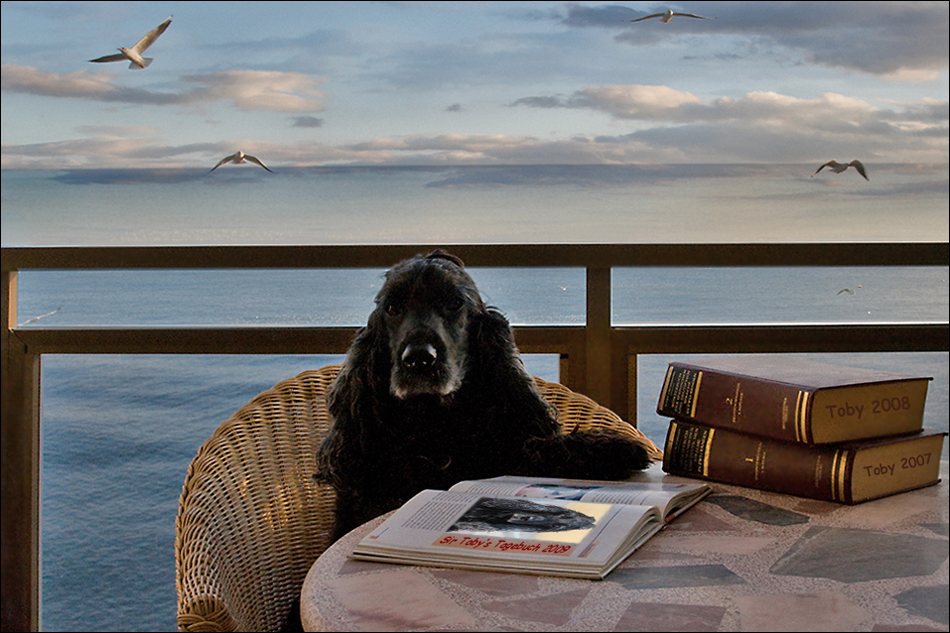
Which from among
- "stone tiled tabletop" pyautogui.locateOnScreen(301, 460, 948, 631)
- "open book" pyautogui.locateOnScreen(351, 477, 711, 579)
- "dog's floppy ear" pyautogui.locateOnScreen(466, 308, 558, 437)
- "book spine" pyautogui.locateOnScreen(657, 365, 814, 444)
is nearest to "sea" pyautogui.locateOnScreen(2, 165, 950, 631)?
"dog's floppy ear" pyautogui.locateOnScreen(466, 308, 558, 437)

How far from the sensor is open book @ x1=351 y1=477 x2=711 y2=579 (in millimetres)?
753

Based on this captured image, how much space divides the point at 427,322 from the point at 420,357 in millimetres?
86

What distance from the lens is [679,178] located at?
10.8 ft

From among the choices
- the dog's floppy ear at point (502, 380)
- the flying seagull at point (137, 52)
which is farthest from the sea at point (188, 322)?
the flying seagull at point (137, 52)

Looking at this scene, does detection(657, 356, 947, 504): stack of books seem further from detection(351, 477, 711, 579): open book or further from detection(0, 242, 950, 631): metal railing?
detection(0, 242, 950, 631): metal railing

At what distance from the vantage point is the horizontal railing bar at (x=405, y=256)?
2.10 meters

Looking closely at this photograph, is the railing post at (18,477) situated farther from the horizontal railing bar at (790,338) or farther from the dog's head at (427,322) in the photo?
the horizontal railing bar at (790,338)

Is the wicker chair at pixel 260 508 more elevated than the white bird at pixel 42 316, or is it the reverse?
the white bird at pixel 42 316

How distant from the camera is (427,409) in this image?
130 centimetres

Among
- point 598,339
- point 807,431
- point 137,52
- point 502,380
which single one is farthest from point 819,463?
point 137,52

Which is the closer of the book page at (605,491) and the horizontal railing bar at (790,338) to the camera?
the book page at (605,491)

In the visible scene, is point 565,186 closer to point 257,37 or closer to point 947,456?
point 257,37

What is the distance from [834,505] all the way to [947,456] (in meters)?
0.20

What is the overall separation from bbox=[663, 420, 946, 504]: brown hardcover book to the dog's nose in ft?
1.38
